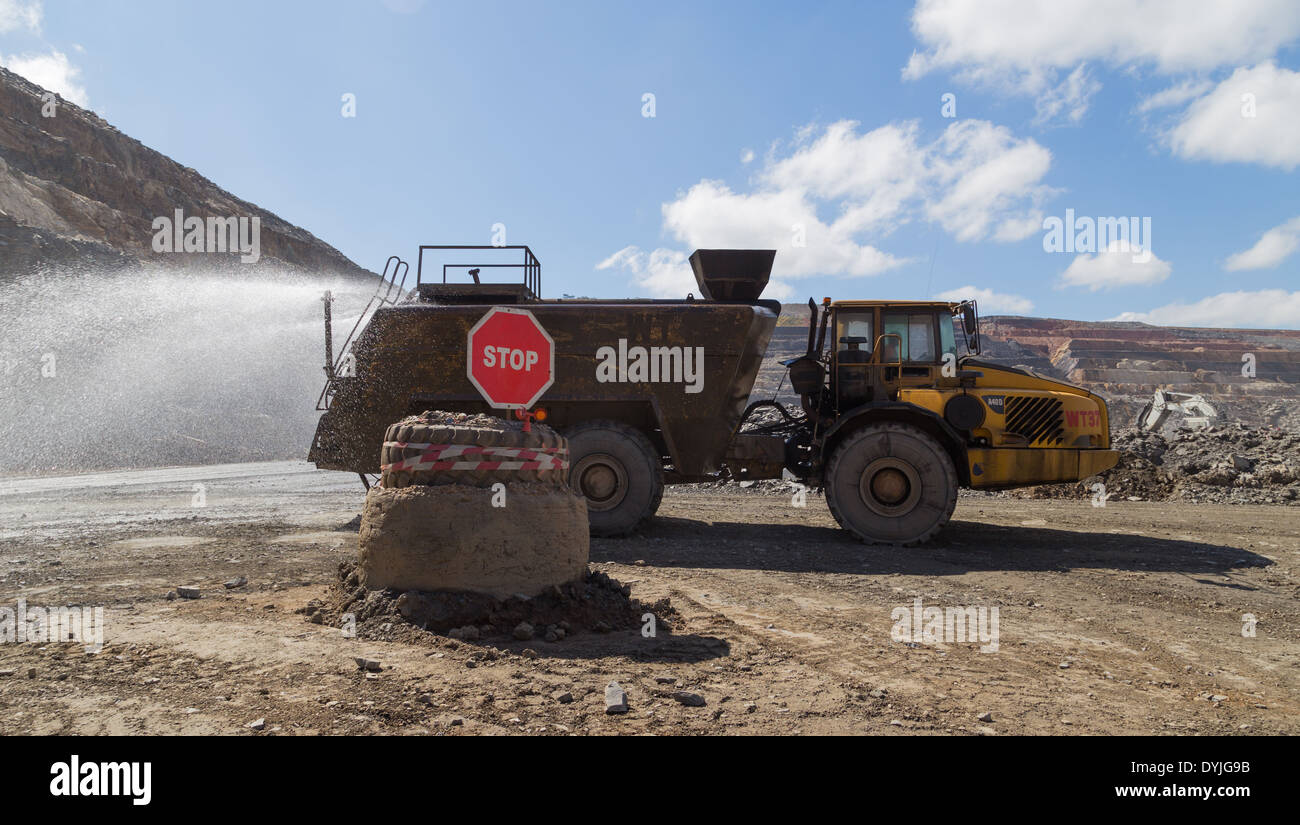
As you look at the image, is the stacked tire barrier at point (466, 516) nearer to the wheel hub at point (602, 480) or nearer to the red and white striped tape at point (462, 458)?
the red and white striped tape at point (462, 458)

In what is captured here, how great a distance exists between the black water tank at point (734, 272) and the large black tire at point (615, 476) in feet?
7.66

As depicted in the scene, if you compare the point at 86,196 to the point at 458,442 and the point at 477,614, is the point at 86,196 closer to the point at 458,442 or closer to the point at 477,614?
the point at 458,442

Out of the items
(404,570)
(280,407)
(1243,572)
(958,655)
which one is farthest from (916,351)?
(280,407)

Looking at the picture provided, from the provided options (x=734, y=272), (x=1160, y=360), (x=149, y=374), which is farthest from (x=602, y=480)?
(x=1160, y=360)

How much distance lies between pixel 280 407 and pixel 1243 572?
24.8m

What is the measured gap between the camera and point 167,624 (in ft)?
16.6

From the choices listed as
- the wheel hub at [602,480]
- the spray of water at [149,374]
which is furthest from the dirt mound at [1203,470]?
the spray of water at [149,374]

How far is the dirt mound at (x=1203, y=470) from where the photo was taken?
48.0ft

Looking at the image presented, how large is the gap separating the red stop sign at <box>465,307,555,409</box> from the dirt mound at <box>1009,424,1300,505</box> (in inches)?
413

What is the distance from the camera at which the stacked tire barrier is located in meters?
4.97

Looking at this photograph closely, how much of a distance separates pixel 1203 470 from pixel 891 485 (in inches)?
415

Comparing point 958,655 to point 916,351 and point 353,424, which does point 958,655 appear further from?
point 353,424

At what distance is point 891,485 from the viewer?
9.31m

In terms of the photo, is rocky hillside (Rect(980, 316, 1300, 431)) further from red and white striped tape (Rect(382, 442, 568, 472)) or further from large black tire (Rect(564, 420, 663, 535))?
red and white striped tape (Rect(382, 442, 568, 472))
